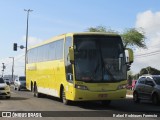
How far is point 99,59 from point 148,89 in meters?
5.32

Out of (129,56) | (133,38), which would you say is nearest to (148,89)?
(129,56)

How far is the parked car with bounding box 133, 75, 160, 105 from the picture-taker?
24.3 meters

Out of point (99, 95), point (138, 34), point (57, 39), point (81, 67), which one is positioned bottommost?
point (99, 95)

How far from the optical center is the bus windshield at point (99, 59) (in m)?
20.8

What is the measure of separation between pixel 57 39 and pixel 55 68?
163cm

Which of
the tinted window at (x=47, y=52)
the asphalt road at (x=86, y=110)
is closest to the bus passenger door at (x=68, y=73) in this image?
the asphalt road at (x=86, y=110)

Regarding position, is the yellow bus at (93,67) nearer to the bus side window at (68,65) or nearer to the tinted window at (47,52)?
the bus side window at (68,65)

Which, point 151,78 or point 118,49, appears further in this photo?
point 151,78

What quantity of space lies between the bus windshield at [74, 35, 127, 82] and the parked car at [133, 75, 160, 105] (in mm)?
3852

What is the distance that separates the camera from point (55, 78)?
2511 cm

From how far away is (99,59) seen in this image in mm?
21109

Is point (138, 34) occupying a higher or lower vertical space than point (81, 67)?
higher

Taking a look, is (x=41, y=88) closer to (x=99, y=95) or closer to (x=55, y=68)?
(x=55, y=68)

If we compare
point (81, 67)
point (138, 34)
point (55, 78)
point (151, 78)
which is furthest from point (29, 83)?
point (138, 34)
